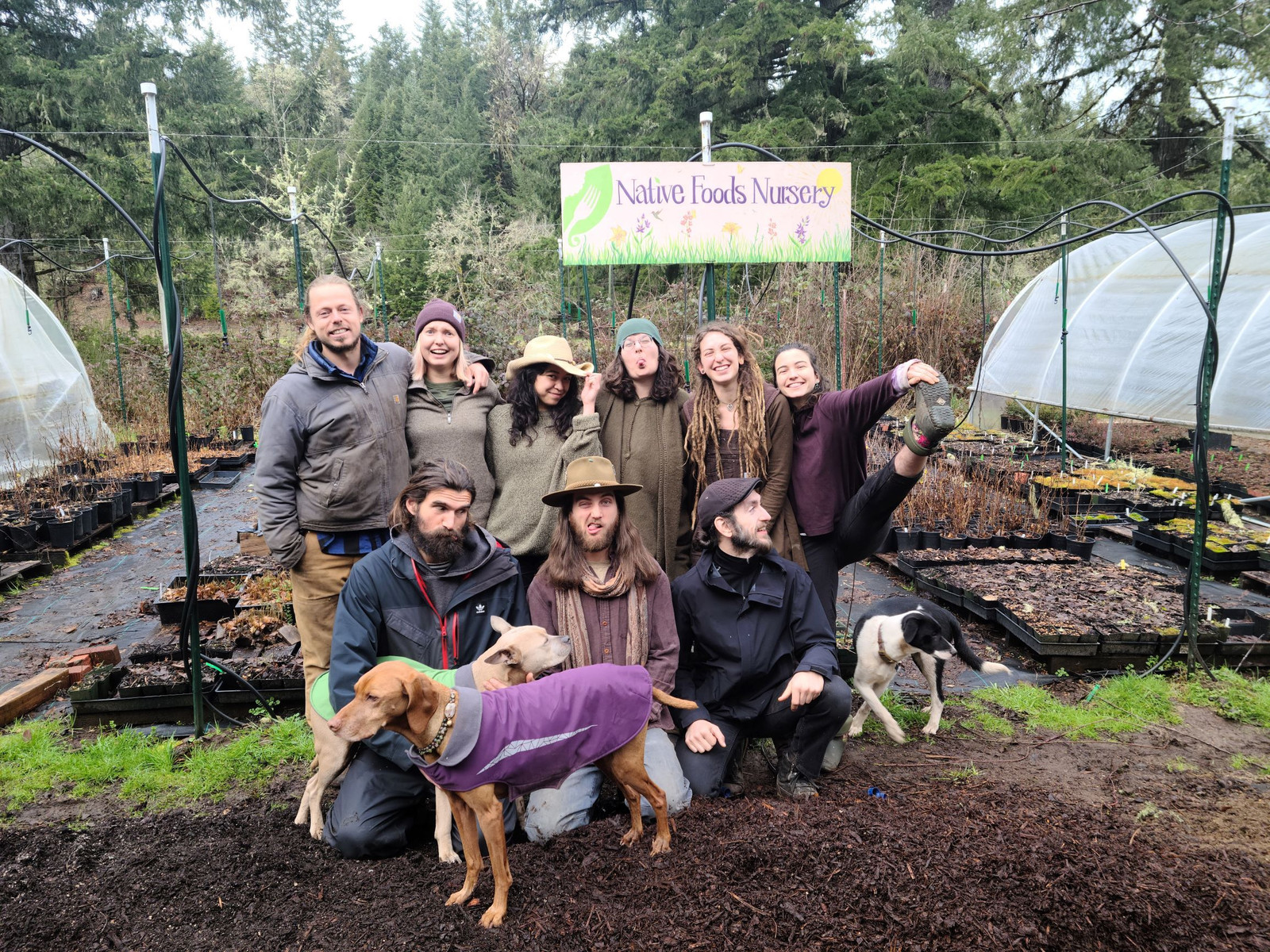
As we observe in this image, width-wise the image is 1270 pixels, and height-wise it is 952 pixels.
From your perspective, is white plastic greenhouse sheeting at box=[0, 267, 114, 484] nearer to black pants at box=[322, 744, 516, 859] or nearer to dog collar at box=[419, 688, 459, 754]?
black pants at box=[322, 744, 516, 859]

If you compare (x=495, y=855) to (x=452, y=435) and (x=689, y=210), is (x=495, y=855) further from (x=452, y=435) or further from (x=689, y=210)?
(x=689, y=210)

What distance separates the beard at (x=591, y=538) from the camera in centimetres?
304

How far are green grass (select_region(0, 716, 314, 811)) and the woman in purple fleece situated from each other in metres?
2.49

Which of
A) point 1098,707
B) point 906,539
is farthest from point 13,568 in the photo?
point 1098,707

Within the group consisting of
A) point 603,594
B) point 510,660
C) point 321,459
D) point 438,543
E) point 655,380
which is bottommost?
point 510,660

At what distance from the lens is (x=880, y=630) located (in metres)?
3.70

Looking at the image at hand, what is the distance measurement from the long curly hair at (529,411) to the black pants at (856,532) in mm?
1225

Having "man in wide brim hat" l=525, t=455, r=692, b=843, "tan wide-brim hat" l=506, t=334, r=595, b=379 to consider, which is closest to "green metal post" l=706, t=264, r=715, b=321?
"tan wide-brim hat" l=506, t=334, r=595, b=379

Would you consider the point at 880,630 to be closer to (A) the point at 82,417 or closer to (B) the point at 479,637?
(B) the point at 479,637

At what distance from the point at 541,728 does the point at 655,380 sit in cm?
170

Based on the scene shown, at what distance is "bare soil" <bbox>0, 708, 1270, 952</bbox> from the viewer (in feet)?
7.15

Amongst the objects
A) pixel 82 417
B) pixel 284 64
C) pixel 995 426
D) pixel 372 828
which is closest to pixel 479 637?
pixel 372 828

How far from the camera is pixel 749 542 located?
3109mm

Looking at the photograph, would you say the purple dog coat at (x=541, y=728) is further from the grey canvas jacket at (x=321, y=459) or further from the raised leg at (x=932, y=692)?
the raised leg at (x=932, y=692)
